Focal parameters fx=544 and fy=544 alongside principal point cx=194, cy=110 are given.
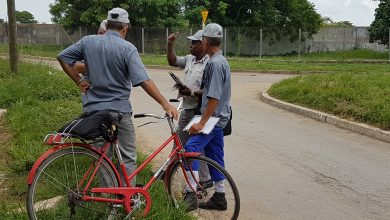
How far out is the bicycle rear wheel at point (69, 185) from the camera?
156 inches

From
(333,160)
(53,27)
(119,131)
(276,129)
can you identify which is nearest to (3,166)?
(119,131)

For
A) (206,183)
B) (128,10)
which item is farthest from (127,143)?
(128,10)

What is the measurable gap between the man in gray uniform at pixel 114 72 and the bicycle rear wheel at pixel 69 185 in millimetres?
401

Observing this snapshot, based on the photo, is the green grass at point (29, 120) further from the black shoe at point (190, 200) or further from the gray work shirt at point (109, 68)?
the gray work shirt at point (109, 68)

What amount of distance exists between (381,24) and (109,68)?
2830 cm

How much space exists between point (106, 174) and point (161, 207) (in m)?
0.59

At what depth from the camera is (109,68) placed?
172 inches

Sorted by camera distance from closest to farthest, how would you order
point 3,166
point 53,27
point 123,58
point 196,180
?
point 123,58 → point 196,180 → point 3,166 → point 53,27

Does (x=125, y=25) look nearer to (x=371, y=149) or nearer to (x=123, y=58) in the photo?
(x=123, y=58)

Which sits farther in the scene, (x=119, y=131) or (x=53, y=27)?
(x=53, y=27)

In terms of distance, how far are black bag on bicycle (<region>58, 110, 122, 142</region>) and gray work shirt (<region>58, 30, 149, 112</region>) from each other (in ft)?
0.98

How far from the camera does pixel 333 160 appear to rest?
7.50 m

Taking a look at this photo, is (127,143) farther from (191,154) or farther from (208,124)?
(208,124)

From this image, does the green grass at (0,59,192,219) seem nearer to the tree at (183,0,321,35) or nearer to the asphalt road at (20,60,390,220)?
the asphalt road at (20,60,390,220)
